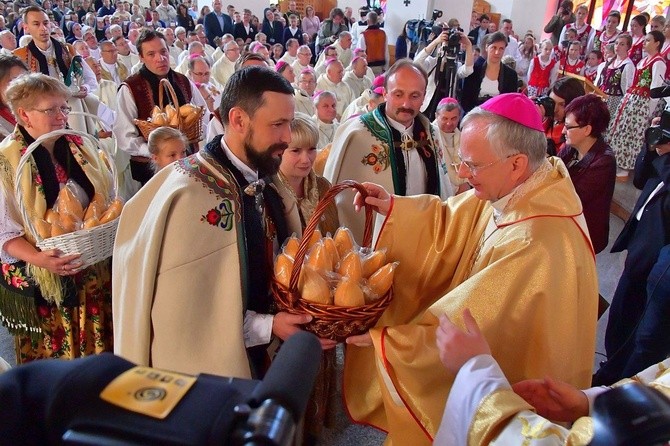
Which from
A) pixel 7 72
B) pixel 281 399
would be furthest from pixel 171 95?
pixel 281 399

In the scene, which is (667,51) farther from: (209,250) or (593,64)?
(209,250)

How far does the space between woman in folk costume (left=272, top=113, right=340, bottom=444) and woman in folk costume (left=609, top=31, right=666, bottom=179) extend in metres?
6.38

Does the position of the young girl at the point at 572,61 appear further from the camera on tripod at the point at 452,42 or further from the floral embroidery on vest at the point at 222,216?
the floral embroidery on vest at the point at 222,216

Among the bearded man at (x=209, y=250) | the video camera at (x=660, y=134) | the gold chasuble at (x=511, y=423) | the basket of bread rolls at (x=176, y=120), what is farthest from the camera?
the basket of bread rolls at (x=176, y=120)

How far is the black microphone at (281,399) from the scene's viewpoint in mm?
545

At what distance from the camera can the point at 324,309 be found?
166 centimetres

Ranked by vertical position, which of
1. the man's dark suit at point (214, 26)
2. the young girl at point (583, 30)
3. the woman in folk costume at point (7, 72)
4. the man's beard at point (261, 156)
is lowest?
the man's beard at point (261, 156)

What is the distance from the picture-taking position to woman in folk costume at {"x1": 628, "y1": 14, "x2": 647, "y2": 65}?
26.0ft

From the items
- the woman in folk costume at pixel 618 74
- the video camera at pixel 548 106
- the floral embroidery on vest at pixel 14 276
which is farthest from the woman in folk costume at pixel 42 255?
the woman in folk costume at pixel 618 74

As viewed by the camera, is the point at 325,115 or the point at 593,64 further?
the point at 593,64

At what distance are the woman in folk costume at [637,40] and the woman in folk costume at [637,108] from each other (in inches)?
27.9

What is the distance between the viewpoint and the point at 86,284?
8.66ft

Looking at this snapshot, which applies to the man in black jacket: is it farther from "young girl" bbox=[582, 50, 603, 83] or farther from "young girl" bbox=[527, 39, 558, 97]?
"young girl" bbox=[582, 50, 603, 83]

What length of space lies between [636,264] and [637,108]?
17.5ft
